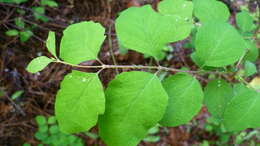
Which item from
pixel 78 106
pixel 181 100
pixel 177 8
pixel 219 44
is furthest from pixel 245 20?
pixel 78 106

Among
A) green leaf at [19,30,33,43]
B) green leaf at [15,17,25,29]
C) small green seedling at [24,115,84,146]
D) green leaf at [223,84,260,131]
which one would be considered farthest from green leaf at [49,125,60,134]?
green leaf at [223,84,260,131]

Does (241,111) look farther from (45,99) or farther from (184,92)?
(45,99)

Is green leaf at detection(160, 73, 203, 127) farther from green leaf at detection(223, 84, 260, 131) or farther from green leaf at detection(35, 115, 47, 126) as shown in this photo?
green leaf at detection(35, 115, 47, 126)

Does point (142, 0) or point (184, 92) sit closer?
point (184, 92)

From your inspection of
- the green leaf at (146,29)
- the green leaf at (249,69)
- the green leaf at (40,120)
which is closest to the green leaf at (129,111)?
the green leaf at (146,29)

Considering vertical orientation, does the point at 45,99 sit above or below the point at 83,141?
above

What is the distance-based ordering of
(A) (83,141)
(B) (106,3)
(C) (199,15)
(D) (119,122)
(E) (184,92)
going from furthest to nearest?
1. (B) (106,3)
2. (A) (83,141)
3. (C) (199,15)
4. (E) (184,92)
5. (D) (119,122)

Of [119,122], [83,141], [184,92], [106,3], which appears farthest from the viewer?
[106,3]

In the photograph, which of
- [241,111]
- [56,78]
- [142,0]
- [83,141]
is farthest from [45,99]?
[241,111]
